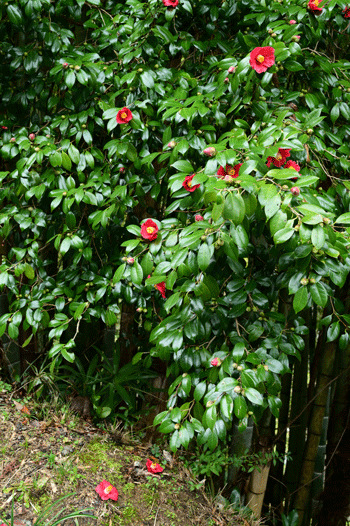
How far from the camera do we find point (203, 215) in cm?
124

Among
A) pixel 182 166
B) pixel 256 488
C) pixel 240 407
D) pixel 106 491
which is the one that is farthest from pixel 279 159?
pixel 256 488

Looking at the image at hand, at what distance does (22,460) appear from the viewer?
1625mm

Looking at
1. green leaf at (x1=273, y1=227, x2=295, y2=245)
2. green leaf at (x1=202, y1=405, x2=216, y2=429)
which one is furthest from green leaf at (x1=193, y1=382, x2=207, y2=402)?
green leaf at (x1=273, y1=227, x2=295, y2=245)

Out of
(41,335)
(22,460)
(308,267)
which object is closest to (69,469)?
(22,460)

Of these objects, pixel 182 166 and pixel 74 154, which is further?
pixel 74 154

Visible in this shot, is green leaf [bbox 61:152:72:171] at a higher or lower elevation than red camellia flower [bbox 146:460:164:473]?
higher

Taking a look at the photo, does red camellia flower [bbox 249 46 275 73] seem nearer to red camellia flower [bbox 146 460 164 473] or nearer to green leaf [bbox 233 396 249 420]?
green leaf [bbox 233 396 249 420]

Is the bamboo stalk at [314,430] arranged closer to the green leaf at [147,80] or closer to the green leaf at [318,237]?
the green leaf at [318,237]

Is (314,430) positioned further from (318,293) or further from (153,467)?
(318,293)

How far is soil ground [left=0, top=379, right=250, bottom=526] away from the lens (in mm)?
1504

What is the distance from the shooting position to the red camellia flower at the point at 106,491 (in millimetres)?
1572

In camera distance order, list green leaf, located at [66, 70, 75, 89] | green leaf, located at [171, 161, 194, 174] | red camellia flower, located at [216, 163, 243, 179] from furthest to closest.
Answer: green leaf, located at [66, 70, 75, 89], green leaf, located at [171, 161, 194, 174], red camellia flower, located at [216, 163, 243, 179]

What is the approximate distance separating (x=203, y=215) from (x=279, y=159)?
0.83ft

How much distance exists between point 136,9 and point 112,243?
2.61 feet
